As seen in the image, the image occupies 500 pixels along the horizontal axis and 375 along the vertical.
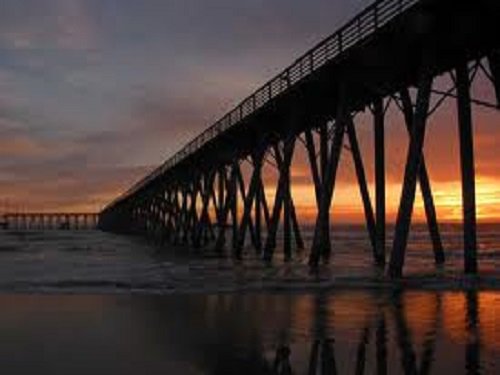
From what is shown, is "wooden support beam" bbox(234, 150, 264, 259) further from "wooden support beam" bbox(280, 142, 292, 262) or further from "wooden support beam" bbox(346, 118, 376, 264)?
"wooden support beam" bbox(346, 118, 376, 264)

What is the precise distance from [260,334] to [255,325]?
987mm

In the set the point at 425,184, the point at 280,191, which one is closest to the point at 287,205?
the point at 280,191

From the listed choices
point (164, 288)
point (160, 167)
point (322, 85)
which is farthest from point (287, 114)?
point (160, 167)

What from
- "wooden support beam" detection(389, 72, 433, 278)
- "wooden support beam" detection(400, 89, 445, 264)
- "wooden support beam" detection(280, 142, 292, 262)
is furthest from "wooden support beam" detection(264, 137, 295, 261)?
"wooden support beam" detection(389, 72, 433, 278)

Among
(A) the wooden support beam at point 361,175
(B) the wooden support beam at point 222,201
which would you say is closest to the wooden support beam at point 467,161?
(A) the wooden support beam at point 361,175

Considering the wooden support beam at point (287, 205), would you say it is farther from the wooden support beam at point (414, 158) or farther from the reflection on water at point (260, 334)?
the reflection on water at point (260, 334)

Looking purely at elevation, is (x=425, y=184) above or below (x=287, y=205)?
above

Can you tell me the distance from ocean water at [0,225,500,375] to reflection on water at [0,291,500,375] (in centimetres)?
2

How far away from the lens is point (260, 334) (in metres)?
11.3

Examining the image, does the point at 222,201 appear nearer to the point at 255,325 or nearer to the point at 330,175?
the point at 330,175

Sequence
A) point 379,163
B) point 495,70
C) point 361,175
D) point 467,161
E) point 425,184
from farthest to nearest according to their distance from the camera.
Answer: point 361,175 < point 425,184 < point 379,163 < point 495,70 < point 467,161

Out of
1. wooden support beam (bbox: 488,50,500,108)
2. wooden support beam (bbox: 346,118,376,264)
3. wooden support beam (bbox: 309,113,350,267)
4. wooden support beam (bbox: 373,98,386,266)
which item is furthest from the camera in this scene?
wooden support beam (bbox: 346,118,376,264)

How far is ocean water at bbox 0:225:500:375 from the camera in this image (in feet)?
30.2

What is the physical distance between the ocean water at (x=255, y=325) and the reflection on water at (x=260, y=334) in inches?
0.6
